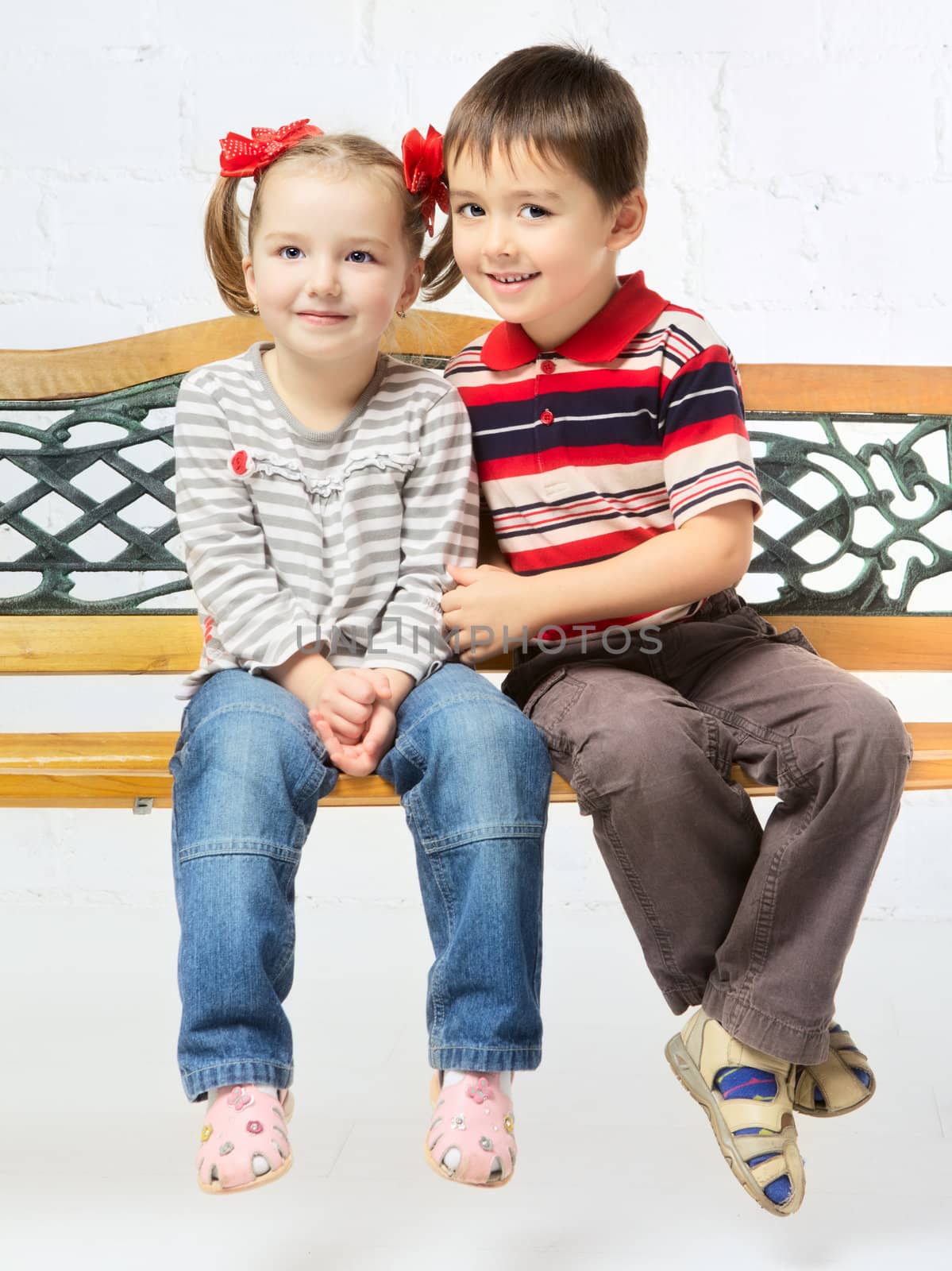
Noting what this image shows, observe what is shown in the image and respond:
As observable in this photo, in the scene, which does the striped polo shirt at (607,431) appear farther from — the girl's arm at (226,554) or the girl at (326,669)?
the girl's arm at (226,554)

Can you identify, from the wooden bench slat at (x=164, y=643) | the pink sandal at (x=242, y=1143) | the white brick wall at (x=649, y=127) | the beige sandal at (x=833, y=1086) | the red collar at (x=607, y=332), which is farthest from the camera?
the white brick wall at (x=649, y=127)

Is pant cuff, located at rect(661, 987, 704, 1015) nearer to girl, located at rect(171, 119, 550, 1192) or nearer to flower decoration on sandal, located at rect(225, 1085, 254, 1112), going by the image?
girl, located at rect(171, 119, 550, 1192)

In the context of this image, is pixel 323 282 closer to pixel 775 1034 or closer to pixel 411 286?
pixel 411 286

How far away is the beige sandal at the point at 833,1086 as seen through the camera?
1254 millimetres

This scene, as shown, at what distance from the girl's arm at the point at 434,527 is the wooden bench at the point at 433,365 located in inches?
12.8

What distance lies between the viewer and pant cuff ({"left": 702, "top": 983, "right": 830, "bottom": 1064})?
3.84ft

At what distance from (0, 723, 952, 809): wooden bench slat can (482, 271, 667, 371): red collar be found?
0.40 meters

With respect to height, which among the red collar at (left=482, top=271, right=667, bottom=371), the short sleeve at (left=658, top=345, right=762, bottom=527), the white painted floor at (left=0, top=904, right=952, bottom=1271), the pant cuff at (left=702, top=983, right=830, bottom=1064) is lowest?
Answer: the white painted floor at (left=0, top=904, right=952, bottom=1271)

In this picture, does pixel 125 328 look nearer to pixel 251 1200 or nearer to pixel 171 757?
pixel 171 757

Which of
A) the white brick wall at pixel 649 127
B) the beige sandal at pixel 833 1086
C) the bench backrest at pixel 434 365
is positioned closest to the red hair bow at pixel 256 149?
the bench backrest at pixel 434 365

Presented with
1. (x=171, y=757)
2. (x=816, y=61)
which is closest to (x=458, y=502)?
(x=171, y=757)

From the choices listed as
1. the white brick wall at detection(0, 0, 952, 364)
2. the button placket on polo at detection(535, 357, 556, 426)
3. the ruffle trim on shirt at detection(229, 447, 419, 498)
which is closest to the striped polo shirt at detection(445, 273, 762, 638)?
the button placket on polo at detection(535, 357, 556, 426)

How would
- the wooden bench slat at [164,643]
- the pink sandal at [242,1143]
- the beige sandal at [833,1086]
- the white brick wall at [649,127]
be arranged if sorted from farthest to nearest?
1. the white brick wall at [649,127]
2. the wooden bench slat at [164,643]
3. the beige sandal at [833,1086]
4. the pink sandal at [242,1143]

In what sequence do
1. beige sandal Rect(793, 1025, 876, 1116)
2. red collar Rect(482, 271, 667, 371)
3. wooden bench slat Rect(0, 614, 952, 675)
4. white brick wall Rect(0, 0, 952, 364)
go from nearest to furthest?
→ beige sandal Rect(793, 1025, 876, 1116), red collar Rect(482, 271, 667, 371), wooden bench slat Rect(0, 614, 952, 675), white brick wall Rect(0, 0, 952, 364)
